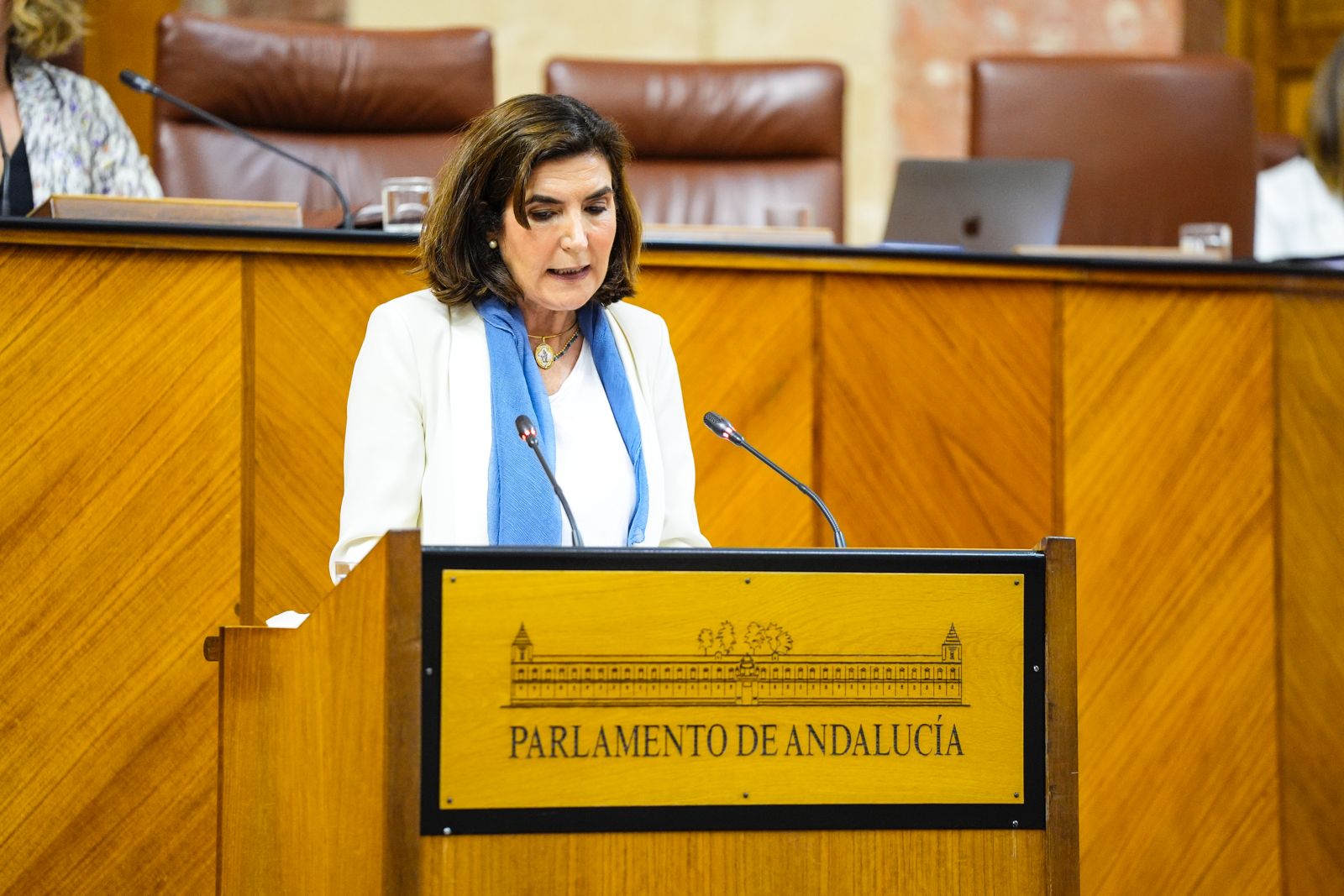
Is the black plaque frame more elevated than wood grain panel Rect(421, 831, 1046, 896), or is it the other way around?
the black plaque frame

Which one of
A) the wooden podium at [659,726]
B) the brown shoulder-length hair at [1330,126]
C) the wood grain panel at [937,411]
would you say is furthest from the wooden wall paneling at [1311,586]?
the wooden podium at [659,726]

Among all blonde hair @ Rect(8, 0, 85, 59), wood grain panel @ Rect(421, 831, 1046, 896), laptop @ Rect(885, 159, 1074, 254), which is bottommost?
wood grain panel @ Rect(421, 831, 1046, 896)

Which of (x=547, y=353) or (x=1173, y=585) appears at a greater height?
(x=547, y=353)

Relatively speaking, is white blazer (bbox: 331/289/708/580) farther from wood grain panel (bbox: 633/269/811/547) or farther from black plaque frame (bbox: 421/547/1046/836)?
wood grain panel (bbox: 633/269/811/547)

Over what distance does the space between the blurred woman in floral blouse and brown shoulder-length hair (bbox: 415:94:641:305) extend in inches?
45.4

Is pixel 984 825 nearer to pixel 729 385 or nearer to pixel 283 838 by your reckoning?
pixel 283 838

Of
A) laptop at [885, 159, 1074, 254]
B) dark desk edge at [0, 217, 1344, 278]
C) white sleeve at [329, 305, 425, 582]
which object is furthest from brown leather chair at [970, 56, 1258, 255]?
white sleeve at [329, 305, 425, 582]

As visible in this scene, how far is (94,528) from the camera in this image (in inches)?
77.9

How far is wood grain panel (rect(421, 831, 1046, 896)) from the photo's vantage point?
1.20 m

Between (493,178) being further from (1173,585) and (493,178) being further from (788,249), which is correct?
→ (1173,585)

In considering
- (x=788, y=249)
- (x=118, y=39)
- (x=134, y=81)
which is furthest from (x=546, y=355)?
(x=118, y=39)

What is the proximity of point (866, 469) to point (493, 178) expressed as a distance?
0.82m

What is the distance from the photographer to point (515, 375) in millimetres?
1652

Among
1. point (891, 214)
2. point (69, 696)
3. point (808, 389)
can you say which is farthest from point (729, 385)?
point (69, 696)
